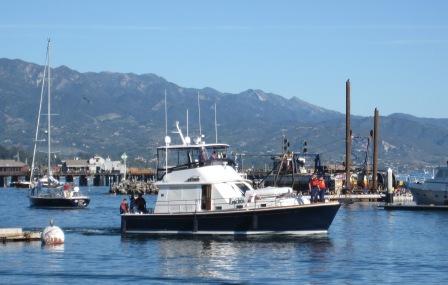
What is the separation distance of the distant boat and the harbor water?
81.8 ft

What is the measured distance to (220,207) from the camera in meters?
54.4

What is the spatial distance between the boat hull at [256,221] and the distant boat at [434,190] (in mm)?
34820

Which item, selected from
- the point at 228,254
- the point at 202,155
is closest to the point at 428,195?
the point at 202,155

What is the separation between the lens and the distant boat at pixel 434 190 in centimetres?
8756

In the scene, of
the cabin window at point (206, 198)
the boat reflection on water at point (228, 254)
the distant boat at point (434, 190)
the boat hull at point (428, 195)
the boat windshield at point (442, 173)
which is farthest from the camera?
the boat hull at point (428, 195)

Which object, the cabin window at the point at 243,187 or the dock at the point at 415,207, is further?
the dock at the point at 415,207

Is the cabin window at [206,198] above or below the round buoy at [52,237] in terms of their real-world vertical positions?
above

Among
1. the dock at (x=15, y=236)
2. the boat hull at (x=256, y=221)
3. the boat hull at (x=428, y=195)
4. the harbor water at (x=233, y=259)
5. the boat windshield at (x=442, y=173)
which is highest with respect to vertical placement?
the boat windshield at (x=442, y=173)

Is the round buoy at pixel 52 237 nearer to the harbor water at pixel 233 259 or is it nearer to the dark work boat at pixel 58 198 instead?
the harbor water at pixel 233 259

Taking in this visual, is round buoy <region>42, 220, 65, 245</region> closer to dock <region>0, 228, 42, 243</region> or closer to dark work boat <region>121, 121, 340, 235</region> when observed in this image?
dock <region>0, 228, 42, 243</region>

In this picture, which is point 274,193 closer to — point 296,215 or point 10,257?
point 296,215

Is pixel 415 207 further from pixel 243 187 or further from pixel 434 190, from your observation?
pixel 243 187

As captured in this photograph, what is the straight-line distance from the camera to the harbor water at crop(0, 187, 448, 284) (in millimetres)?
40094

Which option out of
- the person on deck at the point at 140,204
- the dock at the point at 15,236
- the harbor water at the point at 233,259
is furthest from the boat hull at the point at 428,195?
the dock at the point at 15,236
